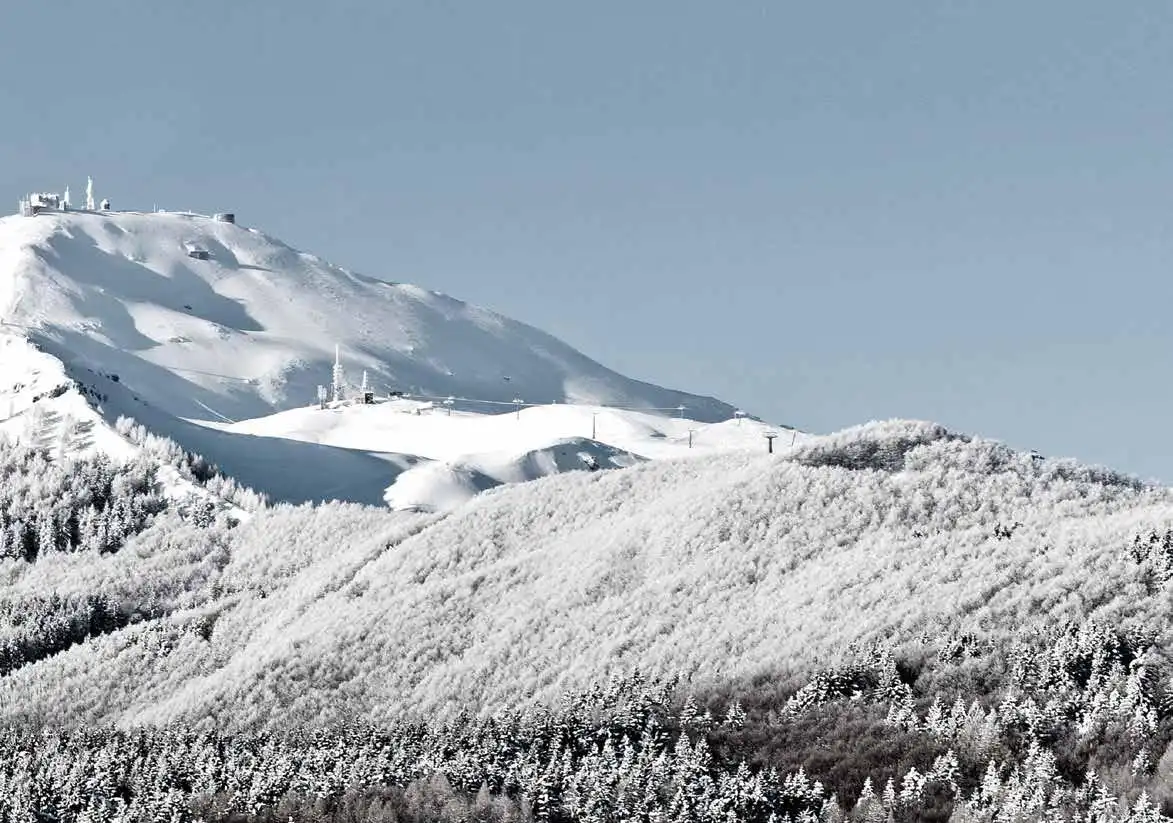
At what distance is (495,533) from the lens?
319ft

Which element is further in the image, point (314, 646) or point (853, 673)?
point (314, 646)

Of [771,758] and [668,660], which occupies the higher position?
[668,660]

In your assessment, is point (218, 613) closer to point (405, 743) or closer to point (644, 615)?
point (644, 615)

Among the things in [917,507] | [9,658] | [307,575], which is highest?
[917,507]

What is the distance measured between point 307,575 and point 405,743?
53.8 m

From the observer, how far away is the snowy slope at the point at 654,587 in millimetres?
59000

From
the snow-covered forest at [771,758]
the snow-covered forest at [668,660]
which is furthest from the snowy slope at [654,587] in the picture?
the snow-covered forest at [771,758]

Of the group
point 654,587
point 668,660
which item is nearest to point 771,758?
point 668,660

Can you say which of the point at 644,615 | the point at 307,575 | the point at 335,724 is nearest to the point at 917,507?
the point at 644,615

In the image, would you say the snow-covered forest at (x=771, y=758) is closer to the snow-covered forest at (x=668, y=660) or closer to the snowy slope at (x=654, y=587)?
the snow-covered forest at (x=668, y=660)

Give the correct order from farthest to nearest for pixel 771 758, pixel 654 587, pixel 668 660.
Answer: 1. pixel 654 587
2. pixel 668 660
3. pixel 771 758

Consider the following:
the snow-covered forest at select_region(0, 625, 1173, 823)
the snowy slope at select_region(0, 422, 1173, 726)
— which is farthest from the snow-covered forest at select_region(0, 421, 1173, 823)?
the snowy slope at select_region(0, 422, 1173, 726)

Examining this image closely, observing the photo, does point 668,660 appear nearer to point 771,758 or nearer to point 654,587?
point 654,587

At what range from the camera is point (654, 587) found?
2940 inches
